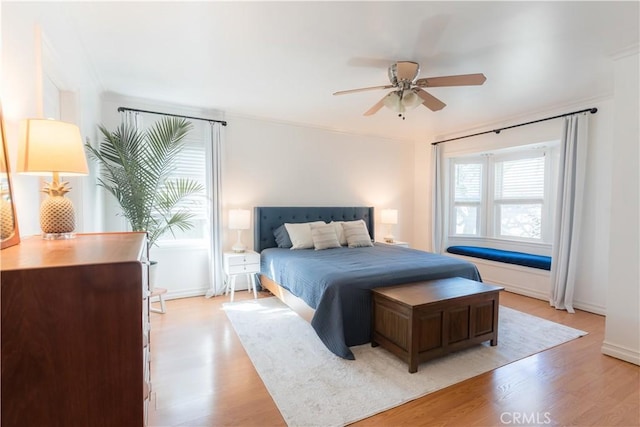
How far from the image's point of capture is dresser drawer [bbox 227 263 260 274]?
3904mm

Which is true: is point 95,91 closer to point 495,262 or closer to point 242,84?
point 242,84

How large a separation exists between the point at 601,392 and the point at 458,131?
160 inches

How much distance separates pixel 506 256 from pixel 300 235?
3043mm

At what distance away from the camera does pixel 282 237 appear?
433 centimetres

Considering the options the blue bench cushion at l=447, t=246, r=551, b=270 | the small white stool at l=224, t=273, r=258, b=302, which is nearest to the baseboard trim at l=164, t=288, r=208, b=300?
the small white stool at l=224, t=273, r=258, b=302

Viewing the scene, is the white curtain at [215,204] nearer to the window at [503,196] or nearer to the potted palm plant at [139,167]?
the potted palm plant at [139,167]

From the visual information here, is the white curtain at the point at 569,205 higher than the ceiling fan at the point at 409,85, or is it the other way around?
the ceiling fan at the point at 409,85

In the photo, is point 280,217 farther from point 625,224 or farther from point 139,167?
point 625,224

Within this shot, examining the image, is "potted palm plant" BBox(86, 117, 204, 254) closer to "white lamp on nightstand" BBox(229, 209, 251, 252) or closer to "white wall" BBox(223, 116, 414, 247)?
"white lamp on nightstand" BBox(229, 209, 251, 252)

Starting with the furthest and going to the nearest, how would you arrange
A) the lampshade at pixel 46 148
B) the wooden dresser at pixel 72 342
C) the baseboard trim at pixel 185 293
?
the baseboard trim at pixel 185 293
the lampshade at pixel 46 148
the wooden dresser at pixel 72 342

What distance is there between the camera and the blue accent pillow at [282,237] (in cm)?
429

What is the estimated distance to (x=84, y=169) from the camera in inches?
58.3

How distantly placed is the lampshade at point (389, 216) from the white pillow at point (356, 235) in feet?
2.58

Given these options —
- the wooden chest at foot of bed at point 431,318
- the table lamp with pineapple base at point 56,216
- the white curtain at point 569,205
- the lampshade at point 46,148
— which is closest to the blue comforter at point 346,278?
the wooden chest at foot of bed at point 431,318
